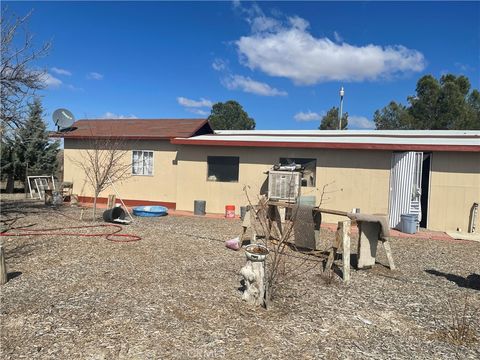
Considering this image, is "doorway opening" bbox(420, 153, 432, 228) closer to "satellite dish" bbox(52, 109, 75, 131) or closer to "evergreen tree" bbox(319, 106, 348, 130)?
"satellite dish" bbox(52, 109, 75, 131)

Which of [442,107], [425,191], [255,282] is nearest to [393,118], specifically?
[442,107]

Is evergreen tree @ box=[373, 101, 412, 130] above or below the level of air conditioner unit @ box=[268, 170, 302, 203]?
above

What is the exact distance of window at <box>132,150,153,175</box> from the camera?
13.7 m

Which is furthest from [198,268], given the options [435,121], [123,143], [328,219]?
[435,121]

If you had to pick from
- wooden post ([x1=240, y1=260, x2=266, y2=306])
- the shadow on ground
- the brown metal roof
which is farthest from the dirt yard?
the brown metal roof

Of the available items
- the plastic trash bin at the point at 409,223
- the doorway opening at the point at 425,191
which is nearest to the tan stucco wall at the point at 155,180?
the plastic trash bin at the point at 409,223

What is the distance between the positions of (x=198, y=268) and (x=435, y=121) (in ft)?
81.9

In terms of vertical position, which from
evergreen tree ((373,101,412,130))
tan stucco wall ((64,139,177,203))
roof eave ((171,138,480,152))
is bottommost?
tan stucco wall ((64,139,177,203))

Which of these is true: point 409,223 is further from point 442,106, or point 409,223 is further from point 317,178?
point 442,106

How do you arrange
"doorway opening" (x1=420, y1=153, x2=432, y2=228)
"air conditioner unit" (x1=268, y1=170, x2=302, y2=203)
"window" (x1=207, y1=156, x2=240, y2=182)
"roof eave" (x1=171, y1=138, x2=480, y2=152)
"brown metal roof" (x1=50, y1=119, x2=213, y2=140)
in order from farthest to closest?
"brown metal roof" (x1=50, y1=119, x2=213, y2=140) → "window" (x1=207, y1=156, x2=240, y2=182) → "doorway opening" (x1=420, y1=153, x2=432, y2=228) → "air conditioner unit" (x1=268, y1=170, x2=302, y2=203) → "roof eave" (x1=171, y1=138, x2=480, y2=152)

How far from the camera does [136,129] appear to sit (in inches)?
575

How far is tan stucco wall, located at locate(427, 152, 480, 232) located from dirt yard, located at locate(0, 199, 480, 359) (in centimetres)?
368

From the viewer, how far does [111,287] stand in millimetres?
4676

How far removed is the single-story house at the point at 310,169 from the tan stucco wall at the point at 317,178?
0.03 metres
